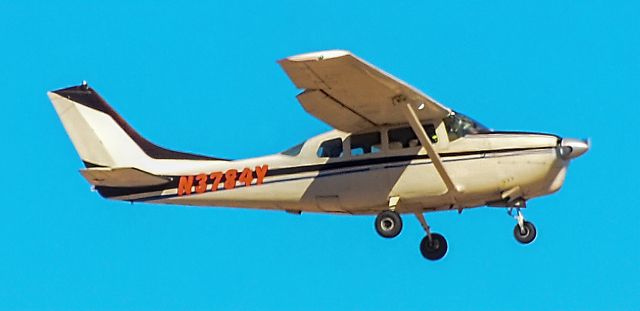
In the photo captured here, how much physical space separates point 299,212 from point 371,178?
1664 mm

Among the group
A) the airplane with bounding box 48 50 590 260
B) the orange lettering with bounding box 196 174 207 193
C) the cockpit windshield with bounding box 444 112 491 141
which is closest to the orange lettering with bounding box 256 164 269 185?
the airplane with bounding box 48 50 590 260

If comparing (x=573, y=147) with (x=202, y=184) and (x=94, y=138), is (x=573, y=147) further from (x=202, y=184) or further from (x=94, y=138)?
(x=94, y=138)

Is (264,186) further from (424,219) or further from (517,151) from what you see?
(517,151)

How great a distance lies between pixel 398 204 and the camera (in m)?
21.4

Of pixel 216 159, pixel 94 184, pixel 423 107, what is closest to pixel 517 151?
pixel 423 107

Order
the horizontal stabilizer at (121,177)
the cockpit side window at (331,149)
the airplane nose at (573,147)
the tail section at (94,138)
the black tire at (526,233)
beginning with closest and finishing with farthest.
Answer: the airplane nose at (573,147), the black tire at (526,233), the cockpit side window at (331,149), the horizontal stabilizer at (121,177), the tail section at (94,138)

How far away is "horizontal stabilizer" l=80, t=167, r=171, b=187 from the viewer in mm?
22656

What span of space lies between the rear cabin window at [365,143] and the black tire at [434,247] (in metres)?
2.03

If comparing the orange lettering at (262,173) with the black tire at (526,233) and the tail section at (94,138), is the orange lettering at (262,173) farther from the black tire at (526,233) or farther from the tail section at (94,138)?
the black tire at (526,233)

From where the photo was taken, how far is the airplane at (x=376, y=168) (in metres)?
20.6

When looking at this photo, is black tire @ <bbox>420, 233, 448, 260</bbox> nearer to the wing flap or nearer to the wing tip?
the wing flap

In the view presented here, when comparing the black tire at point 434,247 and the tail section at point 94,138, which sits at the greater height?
the tail section at point 94,138

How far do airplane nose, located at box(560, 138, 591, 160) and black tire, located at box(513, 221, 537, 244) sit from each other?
4.01ft

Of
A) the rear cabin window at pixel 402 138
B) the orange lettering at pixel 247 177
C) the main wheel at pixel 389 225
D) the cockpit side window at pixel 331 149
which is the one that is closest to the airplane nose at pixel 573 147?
the rear cabin window at pixel 402 138
